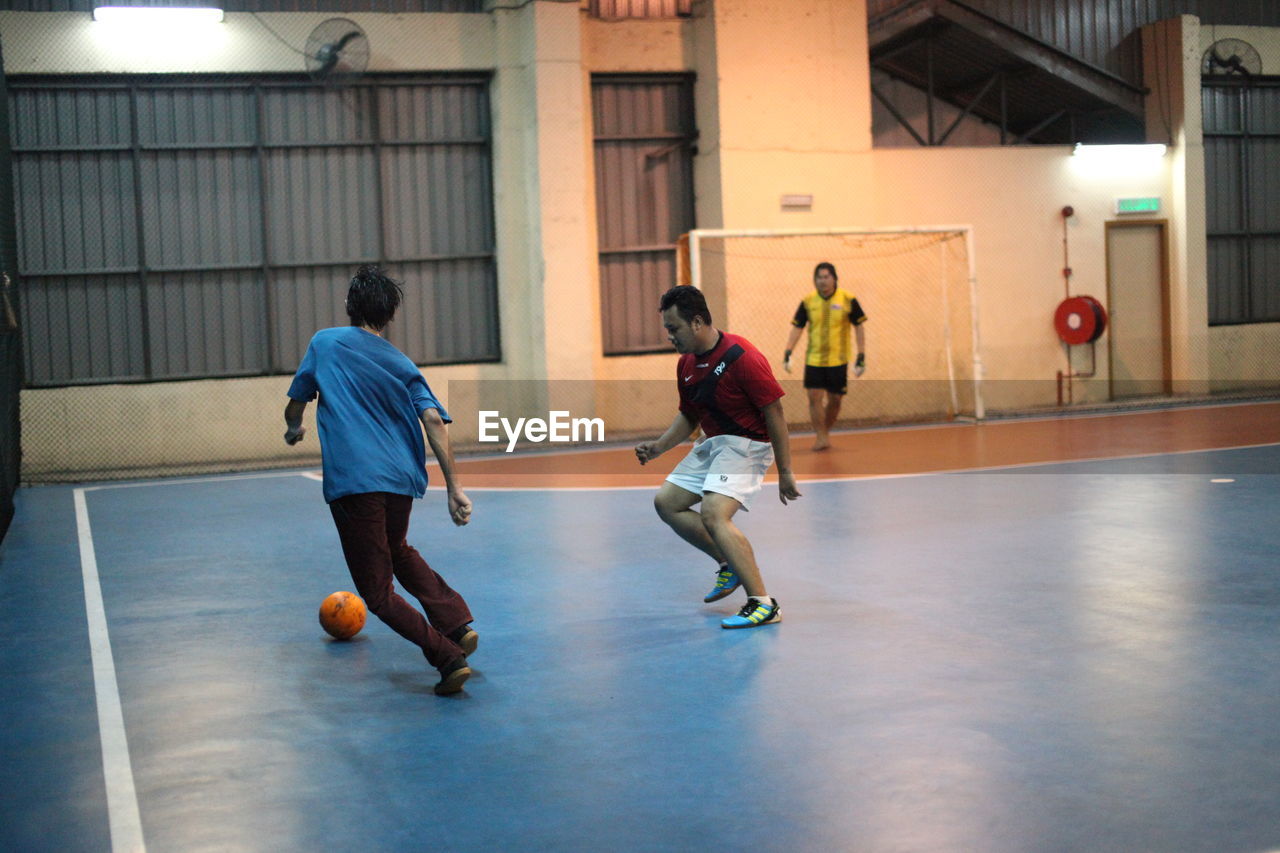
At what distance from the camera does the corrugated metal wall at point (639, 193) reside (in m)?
19.9

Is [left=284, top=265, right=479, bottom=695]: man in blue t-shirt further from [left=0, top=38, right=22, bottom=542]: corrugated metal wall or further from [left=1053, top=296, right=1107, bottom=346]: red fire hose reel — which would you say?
[left=1053, top=296, right=1107, bottom=346]: red fire hose reel

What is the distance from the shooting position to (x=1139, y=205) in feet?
71.2

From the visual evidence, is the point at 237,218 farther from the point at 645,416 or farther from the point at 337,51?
the point at 645,416

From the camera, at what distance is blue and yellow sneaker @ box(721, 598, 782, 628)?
7180 millimetres

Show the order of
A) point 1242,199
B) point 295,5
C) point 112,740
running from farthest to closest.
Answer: point 1242,199 < point 295,5 < point 112,740

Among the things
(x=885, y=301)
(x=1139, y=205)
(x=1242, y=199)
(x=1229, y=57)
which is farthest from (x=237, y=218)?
(x=1242, y=199)

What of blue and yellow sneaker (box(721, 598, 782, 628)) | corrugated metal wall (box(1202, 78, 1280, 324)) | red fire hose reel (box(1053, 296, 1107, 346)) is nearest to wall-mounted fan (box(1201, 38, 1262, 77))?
corrugated metal wall (box(1202, 78, 1280, 324))

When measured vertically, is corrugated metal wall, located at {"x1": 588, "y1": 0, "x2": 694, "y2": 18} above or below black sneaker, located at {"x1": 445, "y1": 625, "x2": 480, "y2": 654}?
above

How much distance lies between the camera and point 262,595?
8.66 m

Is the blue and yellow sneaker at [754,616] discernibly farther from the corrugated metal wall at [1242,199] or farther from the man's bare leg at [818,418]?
the corrugated metal wall at [1242,199]

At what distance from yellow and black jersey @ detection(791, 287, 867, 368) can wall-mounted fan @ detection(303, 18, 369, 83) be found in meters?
6.91

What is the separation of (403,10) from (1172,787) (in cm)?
1693

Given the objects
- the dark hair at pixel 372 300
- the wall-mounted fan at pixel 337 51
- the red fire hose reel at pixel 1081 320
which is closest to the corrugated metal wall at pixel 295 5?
the wall-mounted fan at pixel 337 51

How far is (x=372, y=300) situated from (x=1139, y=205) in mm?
18321
